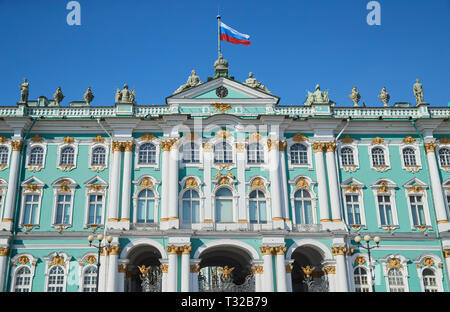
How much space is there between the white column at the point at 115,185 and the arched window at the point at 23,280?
6.63 m

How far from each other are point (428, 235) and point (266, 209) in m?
11.8

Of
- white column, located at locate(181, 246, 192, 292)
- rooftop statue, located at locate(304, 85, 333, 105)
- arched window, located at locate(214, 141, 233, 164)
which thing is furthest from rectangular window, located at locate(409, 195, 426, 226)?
white column, located at locate(181, 246, 192, 292)

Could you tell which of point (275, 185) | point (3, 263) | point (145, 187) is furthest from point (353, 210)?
point (3, 263)

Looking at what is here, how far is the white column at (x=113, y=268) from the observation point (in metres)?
35.0

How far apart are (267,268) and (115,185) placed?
1237cm

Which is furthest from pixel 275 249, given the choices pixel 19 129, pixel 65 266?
pixel 19 129

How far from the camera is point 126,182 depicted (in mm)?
38062

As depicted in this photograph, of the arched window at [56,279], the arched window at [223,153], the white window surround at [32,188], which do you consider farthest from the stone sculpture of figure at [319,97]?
the arched window at [56,279]

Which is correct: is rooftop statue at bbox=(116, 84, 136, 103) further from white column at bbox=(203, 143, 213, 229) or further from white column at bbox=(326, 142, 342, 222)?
white column at bbox=(326, 142, 342, 222)

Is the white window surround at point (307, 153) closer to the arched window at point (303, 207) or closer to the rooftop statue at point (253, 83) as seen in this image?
the arched window at point (303, 207)

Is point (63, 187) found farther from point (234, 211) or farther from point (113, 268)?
point (234, 211)

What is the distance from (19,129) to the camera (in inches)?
1544

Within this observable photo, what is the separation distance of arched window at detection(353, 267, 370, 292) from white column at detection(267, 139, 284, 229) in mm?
6252

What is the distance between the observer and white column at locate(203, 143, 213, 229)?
37156mm
